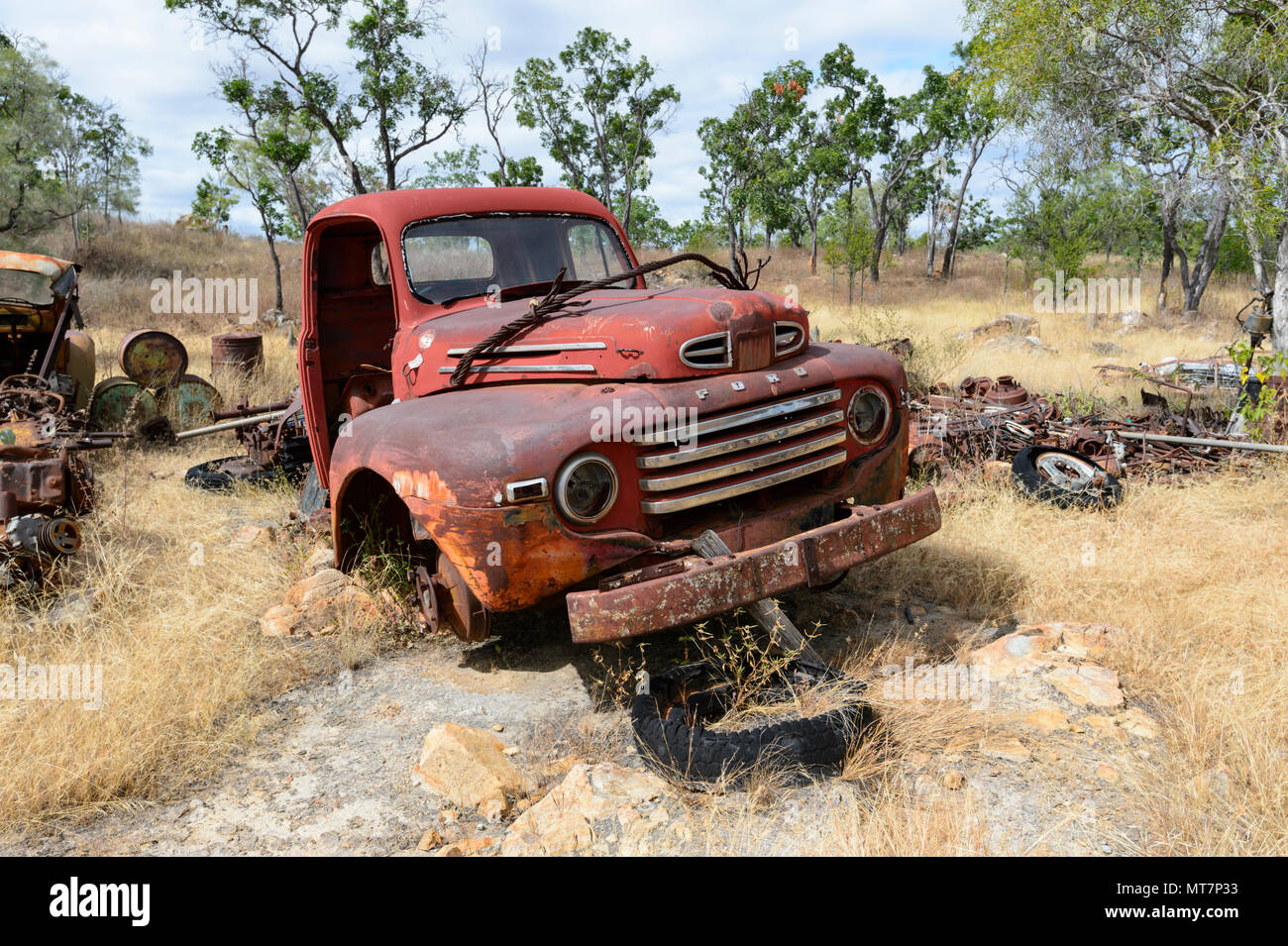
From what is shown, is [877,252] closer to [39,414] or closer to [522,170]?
[522,170]

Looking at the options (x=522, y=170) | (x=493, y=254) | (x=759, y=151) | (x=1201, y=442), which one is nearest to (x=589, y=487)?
(x=493, y=254)

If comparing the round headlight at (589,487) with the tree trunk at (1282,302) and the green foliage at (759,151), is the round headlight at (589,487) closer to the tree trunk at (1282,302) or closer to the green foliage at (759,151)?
the tree trunk at (1282,302)

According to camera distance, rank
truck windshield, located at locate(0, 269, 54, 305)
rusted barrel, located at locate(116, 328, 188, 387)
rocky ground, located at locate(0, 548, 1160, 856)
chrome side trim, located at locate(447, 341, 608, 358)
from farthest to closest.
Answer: rusted barrel, located at locate(116, 328, 188, 387) < truck windshield, located at locate(0, 269, 54, 305) < chrome side trim, located at locate(447, 341, 608, 358) < rocky ground, located at locate(0, 548, 1160, 856)

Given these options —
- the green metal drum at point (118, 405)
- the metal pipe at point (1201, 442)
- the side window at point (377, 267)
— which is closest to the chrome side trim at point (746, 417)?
the side window at point (377, 267)

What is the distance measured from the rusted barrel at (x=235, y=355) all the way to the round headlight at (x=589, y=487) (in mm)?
8848

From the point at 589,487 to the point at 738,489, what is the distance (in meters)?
0.62

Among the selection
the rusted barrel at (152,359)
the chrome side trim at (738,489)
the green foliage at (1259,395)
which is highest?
the rusted barrel at (152,359)

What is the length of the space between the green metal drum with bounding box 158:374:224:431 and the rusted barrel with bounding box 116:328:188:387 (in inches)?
5.9

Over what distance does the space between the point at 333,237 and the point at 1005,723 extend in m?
4.63

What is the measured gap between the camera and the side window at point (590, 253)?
16.1ft

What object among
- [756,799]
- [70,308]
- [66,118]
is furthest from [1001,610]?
[66,118]

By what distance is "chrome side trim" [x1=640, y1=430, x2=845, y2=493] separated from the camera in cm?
324

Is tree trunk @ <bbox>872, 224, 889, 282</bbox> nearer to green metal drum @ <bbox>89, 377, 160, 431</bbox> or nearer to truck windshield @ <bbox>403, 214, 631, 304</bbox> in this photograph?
green metal drum @ <bbox>89, 377, 160, 431</bbox>

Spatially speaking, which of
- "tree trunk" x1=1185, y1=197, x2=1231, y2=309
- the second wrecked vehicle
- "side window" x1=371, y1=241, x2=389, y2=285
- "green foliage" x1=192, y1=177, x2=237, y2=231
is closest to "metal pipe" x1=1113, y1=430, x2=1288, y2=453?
"side window" x1=371, y1=241, x2=389, y2=285
